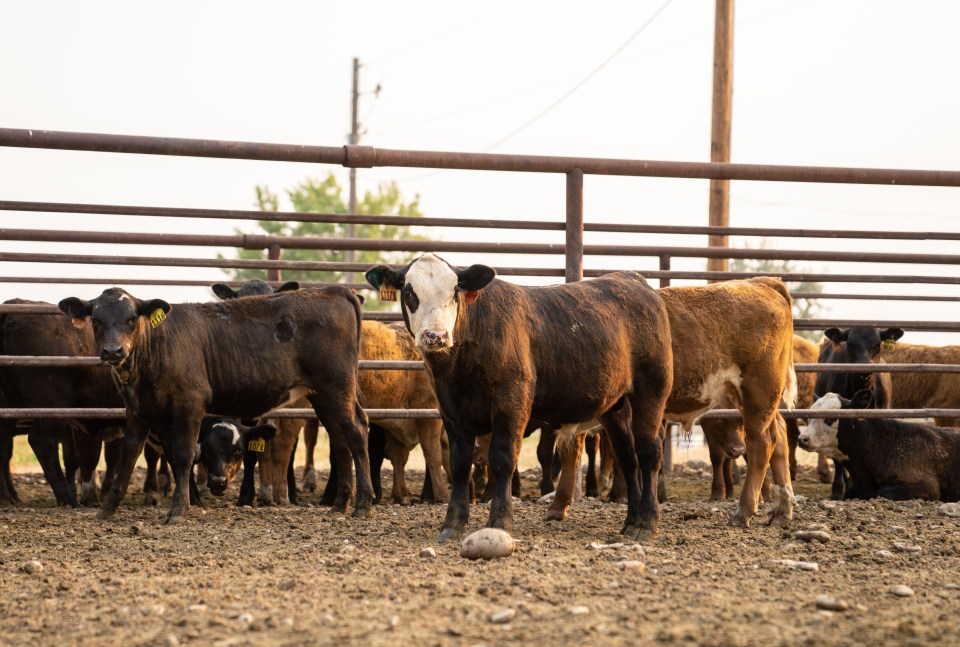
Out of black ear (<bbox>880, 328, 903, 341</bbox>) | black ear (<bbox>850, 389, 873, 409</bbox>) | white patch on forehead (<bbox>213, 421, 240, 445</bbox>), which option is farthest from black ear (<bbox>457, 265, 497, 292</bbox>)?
black ear (<bbox>880, 328, 903, 341</bbox>)

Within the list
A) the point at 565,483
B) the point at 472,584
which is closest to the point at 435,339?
the point at 472,584

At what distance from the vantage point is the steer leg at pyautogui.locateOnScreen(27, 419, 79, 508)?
8445 mm

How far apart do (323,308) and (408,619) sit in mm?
4170

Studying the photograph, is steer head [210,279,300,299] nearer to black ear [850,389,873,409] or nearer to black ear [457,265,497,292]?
black ear [457,265,497,292]

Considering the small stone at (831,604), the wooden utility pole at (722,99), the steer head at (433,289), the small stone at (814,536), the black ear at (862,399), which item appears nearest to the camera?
the small stone at (831,604)

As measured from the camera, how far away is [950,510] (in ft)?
22.9

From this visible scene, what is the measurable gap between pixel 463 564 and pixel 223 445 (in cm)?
431

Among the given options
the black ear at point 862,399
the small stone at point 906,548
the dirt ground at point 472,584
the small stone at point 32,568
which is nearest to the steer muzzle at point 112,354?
the dirt ground at point 472,584

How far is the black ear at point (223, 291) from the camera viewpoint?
929cm

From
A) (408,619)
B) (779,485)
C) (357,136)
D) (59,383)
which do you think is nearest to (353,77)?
(357,136)

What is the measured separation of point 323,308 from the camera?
7648mm

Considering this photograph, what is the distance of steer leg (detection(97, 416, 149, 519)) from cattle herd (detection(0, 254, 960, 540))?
1 cm

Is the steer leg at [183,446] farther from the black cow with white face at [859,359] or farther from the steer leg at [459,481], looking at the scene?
the black cow with white face at [859,359]

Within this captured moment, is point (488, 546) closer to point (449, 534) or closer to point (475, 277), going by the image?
point (449, 534)
